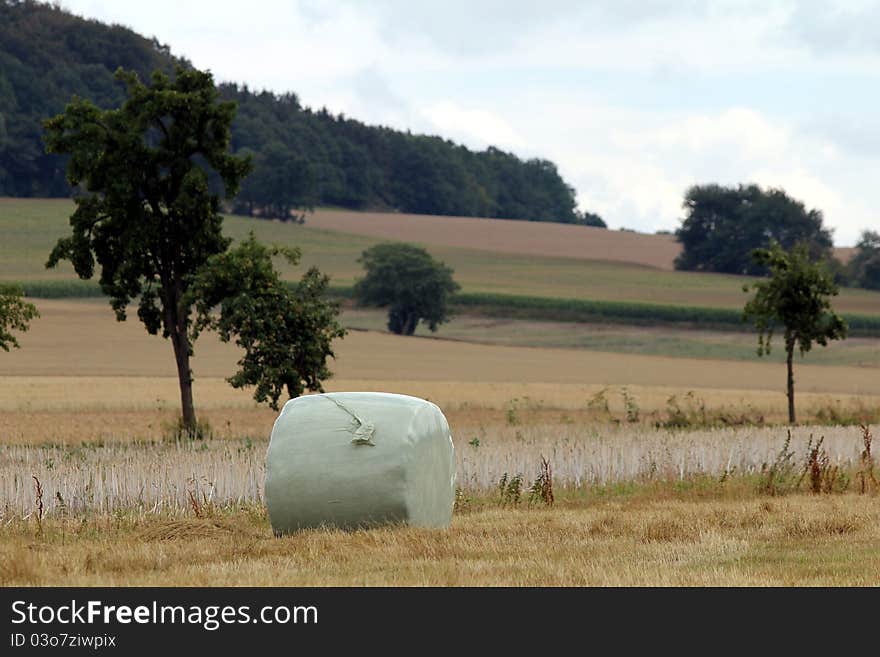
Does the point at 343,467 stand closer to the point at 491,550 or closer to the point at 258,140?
the point at 491,550

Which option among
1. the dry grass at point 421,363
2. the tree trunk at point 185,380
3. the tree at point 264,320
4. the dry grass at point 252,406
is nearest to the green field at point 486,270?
the dry grass at point 421,363

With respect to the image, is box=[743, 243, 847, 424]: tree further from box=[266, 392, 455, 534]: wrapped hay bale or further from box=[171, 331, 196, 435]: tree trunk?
box=[266, 392, 455, 534]: wrapped hay bale

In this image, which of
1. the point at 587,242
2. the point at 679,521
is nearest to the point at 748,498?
the point at 679,521

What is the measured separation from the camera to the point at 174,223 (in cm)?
3391

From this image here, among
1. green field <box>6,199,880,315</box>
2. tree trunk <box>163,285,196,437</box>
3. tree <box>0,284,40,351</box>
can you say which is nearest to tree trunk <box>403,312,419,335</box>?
green field <box>6,199,880,315</box>

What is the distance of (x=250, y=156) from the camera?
33.4m

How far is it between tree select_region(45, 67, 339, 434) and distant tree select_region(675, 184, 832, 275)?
101236 mm

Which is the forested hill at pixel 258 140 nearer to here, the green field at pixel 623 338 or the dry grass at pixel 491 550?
the green field at pixel 623 338

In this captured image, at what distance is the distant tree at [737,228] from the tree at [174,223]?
101 m

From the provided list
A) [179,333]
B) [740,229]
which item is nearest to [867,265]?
[740,229]

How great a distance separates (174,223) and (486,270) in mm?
90989

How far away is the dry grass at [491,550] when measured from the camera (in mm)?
10914

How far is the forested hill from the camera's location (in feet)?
456
